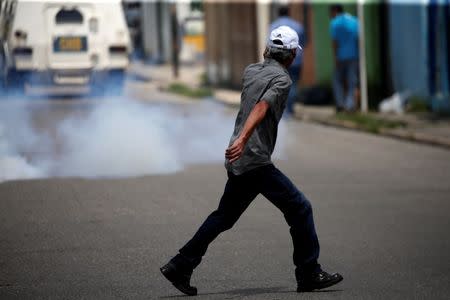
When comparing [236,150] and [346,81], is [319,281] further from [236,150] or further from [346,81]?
[346,81]

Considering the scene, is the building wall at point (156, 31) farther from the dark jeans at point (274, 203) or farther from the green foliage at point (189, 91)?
the dark jeans at point (274, 203)

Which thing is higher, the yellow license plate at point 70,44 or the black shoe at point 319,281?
the yellow license plate at point 70,44

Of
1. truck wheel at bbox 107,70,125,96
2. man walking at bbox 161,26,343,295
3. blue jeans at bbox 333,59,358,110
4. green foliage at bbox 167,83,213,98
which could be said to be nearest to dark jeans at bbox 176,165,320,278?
man walking at bbox 161,26,343,295

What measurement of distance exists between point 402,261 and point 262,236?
125 cm

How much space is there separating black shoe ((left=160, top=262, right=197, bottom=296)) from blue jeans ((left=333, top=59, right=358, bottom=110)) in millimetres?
12508

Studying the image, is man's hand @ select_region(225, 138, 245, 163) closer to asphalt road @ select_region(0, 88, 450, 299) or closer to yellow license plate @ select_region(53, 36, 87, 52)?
asphalt road @ select_region(0, 88, 450, 299)

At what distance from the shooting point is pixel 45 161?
12969 millimetres

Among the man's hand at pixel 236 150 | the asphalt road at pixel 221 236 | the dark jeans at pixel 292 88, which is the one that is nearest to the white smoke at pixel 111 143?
the asphalt road at pixel 221 236

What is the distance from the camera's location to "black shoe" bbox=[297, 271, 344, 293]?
6535mm

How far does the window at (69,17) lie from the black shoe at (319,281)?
16.7m

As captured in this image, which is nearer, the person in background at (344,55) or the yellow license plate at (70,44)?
the person in background at (344,55)

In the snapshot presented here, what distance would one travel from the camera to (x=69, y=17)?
74.6ft

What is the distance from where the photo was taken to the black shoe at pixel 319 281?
257 inches

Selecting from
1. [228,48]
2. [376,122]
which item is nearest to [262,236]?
[376,122]
